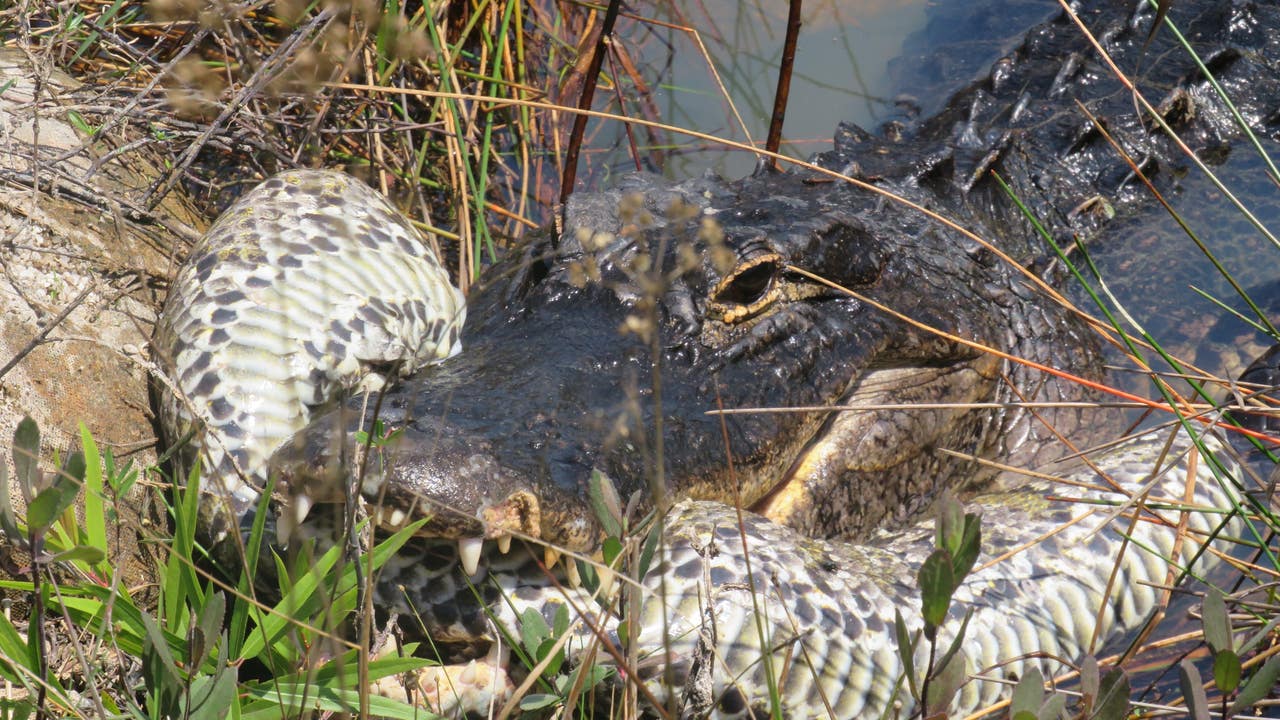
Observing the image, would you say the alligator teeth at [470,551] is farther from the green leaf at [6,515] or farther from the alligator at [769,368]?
the green leaf at [6,515]

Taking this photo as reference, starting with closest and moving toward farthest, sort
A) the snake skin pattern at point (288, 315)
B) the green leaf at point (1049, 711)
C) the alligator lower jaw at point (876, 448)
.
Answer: the green leaf at point (1049, 711) → the snake skin pattern at point (288, 315) → the alligator lower jaw at point (876, 448)

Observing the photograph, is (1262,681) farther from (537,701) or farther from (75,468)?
(75,468)

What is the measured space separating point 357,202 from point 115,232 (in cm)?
61

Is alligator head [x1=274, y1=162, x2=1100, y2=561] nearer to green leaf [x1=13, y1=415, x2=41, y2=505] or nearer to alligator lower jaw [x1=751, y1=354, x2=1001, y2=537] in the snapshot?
alligator lower jaw [x1=751, y1=354, x2=1001, y2=537]

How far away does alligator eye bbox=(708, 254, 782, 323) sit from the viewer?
2578 mm

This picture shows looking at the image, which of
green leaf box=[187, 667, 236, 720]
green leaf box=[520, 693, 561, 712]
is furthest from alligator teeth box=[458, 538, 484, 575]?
green leaf box=[187, 667, 236, 720]

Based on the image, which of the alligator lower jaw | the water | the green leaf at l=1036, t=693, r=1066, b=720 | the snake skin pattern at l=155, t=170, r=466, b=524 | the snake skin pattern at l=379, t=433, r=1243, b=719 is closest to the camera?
the green leaf at l=1036, t=693, r=1066, b=720

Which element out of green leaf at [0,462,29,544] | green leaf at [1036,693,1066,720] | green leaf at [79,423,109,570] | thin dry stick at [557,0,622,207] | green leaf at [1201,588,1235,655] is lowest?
green leaf at [79,423,109,570]

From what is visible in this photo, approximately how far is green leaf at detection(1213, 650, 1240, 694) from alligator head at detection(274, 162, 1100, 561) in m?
0.69

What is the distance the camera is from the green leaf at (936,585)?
3.84ft

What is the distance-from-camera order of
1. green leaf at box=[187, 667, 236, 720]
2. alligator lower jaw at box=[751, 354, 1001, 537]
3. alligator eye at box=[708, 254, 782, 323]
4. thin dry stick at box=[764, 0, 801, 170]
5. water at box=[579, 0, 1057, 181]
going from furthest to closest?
1. water at box=[579, 0, 1057, 181]
2. thin dry stick at box=[764, 0, 801, 170]
3. alligator lower jaw at box=[751, 354, 1001, 537]
4. alligator eye at box=[708, 254, 782, 323]
5. green leaf at box=[187, 667, 236, 720]

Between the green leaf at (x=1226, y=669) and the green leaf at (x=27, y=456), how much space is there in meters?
1.47

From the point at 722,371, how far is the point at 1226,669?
1.32 meters

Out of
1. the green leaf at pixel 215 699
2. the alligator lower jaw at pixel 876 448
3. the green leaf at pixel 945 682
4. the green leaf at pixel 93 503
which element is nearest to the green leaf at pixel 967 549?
the green leaf at pixel 945 682
